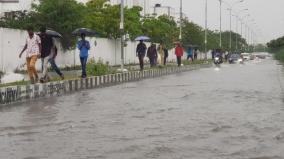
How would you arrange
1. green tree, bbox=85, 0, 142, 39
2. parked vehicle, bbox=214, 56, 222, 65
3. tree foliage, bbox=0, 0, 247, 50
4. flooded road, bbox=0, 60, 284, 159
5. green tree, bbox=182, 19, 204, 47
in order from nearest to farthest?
flooded road, bbox=0, 60, 284, 159 → tree foliage, bbox=0, 0, 247, 50 → green tree, bbox=85, 0, 142, 39 → parked vehicle, bbox=214, 56, 222, 65 → green tree, bbox=182, 19, 204, 47

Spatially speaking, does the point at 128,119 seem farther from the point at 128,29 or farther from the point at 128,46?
the point at 128,46

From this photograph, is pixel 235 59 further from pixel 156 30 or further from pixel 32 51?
pixel 32 51

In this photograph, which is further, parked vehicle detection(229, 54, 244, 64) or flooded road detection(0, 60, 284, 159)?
parked vehicle detection(229, 54, 244, 64)

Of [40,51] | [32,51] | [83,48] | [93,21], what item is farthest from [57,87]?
[93,21]

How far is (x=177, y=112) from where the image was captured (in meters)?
14.6

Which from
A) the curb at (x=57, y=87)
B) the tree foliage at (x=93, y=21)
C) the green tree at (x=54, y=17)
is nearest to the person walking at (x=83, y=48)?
the curb at (x=57, y=87)

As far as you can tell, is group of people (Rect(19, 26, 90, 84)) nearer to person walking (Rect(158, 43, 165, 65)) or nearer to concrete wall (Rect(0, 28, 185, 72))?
concrete wall (Rect(0, 28, 185, 72))

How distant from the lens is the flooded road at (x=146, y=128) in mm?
9391

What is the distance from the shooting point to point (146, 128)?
1187cm

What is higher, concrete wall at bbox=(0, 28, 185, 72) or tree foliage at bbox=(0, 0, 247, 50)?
tree foliage at bbox=(0, 0, 247, 50)

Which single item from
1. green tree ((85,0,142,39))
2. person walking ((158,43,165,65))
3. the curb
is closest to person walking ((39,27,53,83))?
the curb

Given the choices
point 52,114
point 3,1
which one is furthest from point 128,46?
point 52,114

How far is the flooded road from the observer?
30.8 feet

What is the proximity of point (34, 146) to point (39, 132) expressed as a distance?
1.60 m
